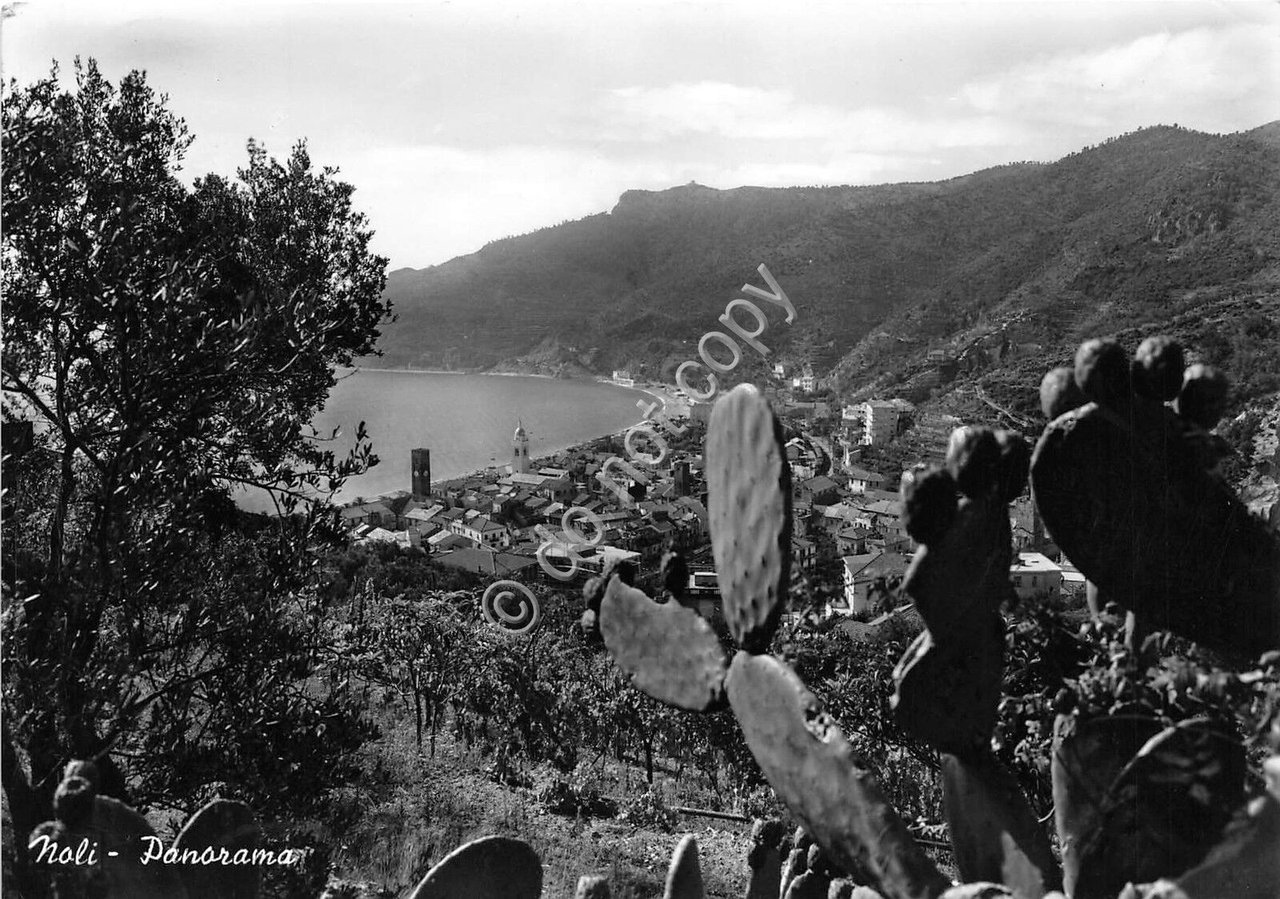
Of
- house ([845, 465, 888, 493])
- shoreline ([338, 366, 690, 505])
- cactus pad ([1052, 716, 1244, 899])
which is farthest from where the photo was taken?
shoreline ([338, 366, 690, 505])

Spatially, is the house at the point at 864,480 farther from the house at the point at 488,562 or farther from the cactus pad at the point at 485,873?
the cactus pad at the point at 485,873

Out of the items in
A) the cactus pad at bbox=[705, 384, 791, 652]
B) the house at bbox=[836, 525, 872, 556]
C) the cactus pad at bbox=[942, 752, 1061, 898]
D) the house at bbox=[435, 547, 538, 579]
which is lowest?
the house at bbox=[435, 547, 538, 579]

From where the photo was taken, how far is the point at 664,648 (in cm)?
276

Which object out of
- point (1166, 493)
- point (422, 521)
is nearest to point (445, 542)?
point (422, 521)

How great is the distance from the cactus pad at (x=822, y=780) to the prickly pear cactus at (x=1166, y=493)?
2.19ft

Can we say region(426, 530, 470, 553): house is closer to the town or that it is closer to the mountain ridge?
the town

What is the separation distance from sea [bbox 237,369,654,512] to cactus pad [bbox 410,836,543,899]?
1632cm

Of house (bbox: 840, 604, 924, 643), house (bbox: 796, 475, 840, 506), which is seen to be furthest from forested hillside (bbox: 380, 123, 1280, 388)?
house (bbox: 840, 604, 924, 643)

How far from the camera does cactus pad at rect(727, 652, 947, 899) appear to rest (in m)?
1.99

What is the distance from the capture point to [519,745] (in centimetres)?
938

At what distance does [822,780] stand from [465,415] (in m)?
28.0

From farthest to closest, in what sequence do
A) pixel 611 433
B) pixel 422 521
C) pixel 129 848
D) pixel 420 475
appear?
1. pixel 611 433
2. pixel 420 475
3. pixel 422 521
4. pixel 129 848

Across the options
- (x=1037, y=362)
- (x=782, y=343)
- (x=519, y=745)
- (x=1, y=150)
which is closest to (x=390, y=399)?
(x=782, y=343)

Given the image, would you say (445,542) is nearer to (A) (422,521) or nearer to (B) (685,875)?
(A) (422,521)
